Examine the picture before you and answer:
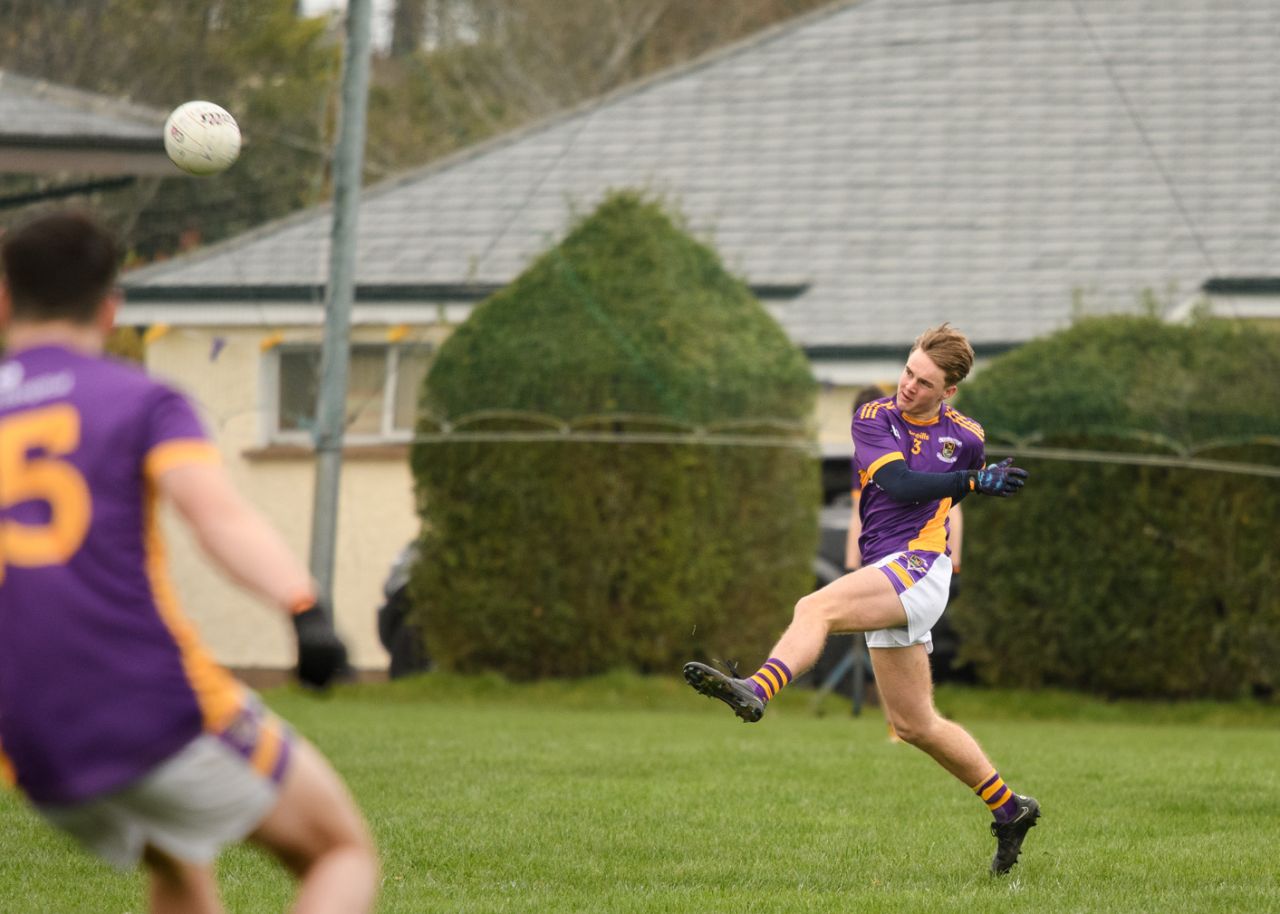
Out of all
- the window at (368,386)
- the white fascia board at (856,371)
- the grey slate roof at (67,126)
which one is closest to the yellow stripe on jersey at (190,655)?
the grey slate roof at (67,126)

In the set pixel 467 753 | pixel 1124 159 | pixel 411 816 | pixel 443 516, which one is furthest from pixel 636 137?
pixel 411 816

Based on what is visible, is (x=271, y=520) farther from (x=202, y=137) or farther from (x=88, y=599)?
(x=88, y=599)

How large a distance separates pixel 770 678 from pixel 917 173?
16194 mm

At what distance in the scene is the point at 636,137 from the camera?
923 inches

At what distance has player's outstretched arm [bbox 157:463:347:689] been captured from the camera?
346 cm

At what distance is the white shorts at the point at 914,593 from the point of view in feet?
23.1

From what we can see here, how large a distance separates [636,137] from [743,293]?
655 centimetres

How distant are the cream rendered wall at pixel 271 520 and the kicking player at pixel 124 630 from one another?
53.9ft

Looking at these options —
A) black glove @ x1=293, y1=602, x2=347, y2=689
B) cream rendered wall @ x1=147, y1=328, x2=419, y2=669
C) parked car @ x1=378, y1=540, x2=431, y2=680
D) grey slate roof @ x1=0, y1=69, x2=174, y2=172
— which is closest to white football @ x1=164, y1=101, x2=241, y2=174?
grey slate roof @ x1=0, y1=69, x2=174, y2=172

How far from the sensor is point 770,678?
687 cm

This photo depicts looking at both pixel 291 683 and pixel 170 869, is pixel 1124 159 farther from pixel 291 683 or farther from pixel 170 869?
pixel 170 869

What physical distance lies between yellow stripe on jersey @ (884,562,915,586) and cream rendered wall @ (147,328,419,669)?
13.4 metres

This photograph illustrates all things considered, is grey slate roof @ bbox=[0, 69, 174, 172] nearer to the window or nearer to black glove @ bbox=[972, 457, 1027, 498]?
the window

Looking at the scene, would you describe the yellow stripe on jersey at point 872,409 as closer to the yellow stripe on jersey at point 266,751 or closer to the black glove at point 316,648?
the yellow stripe on jersey at point 266,751
